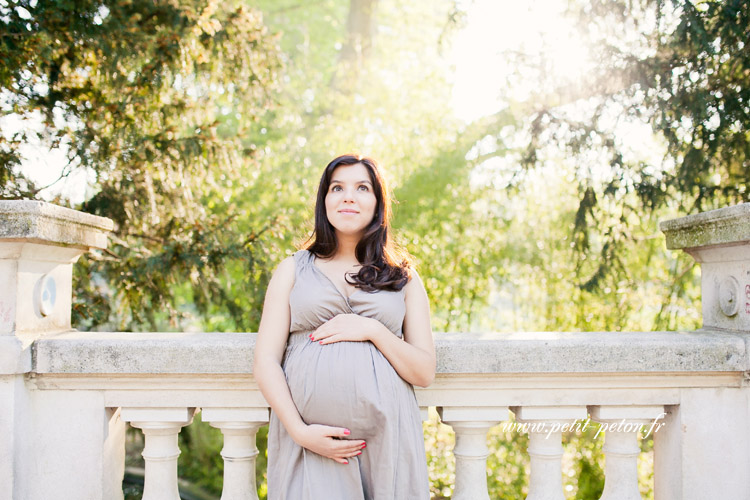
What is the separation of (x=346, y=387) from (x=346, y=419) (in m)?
0.10

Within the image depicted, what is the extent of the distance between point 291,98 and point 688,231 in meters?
9.51

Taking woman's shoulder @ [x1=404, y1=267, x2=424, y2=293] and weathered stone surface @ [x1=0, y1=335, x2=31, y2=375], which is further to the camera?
woman's shoulder @ [x1=404, y1=267, x2=424, y2=293]

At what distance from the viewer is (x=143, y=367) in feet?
7.23

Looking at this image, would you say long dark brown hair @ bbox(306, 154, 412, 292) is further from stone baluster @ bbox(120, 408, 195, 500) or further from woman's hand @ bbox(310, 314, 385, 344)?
stone baluster @ bbox(120, 408, 195, 500)

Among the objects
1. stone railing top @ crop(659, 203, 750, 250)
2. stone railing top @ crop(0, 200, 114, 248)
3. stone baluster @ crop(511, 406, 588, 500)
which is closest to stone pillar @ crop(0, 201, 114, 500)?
stone railing top @ crop(0, 200, 114, 248)

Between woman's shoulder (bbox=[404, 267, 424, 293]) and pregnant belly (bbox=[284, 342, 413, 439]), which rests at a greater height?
woman's shoulder (bbox=[404, 267, 424, 293])

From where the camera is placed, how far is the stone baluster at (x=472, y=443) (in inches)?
89.2

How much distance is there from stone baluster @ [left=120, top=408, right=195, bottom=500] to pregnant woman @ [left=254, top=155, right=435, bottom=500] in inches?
17.1

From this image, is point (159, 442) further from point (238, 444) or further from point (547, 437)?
point (547, 437)

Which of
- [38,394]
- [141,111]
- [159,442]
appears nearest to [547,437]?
[159,442]

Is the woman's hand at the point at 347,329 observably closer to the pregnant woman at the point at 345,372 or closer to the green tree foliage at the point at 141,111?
the pregnant woman at the point at 345,372

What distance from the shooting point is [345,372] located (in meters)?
1.98

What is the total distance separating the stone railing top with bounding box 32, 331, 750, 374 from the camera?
2.19m

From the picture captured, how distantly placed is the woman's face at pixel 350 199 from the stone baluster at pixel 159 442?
94 centimetres
